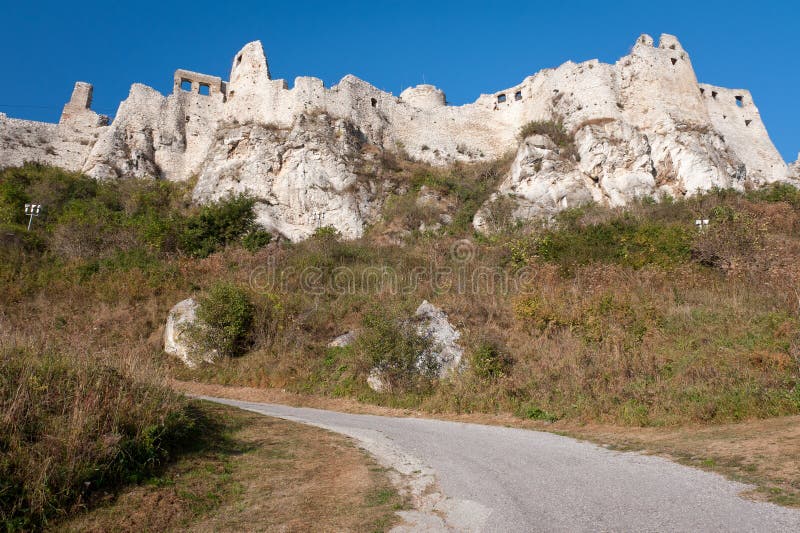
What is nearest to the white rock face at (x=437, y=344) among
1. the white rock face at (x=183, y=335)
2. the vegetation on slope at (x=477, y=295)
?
the vegetation on slope at (x=477, y=295)

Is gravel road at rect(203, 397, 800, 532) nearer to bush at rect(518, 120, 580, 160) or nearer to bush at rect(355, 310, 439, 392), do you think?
bush at rect(355, 310, 439, 392)

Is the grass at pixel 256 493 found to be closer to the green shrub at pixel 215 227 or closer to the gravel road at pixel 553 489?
the gravel road at pixel 553 489

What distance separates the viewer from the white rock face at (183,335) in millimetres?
14031

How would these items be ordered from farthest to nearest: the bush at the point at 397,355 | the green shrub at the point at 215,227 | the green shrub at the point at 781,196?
the green shrub at the point at 215,227 < the green shrub at the point at 781,196 < the bush at the point at 397,355

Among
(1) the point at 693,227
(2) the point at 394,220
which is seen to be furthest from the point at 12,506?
(2) the point at 394,220

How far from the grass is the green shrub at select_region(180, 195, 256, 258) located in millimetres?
16186

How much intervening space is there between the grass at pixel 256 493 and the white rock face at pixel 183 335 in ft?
25.0

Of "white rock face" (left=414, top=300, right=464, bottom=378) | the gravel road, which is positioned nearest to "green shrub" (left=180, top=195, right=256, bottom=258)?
→ "white rock face" (left=414, top=300, right=464, bottom=378)

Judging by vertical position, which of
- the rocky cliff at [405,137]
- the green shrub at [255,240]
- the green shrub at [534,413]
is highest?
the rocky cliff at [405,137]

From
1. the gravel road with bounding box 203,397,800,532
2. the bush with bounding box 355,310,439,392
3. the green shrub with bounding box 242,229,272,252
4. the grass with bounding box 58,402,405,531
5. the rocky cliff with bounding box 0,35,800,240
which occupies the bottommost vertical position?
the grass with bounding box 58,402,405,531

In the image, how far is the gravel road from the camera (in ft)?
12.9

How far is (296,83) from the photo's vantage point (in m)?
31.0

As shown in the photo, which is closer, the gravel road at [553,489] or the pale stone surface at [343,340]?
the gravel road at [553,489]

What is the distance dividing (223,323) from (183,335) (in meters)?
1.50
